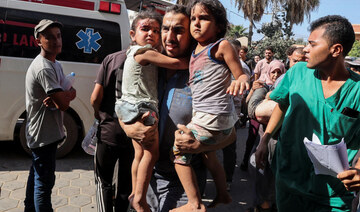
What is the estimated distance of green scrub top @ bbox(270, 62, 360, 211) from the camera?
5.61 ft

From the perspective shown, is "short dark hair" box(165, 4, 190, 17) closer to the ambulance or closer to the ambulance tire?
the ambulance

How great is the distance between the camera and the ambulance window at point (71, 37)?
13.9 feet

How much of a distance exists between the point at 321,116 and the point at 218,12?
802mm

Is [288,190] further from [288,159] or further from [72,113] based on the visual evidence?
[72,113]

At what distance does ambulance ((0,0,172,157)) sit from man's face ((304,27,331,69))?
339 centimetres

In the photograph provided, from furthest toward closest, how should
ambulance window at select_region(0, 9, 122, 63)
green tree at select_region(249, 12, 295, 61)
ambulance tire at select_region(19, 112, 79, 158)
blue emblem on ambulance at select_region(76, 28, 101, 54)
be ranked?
green tree at select_region(249, 12, 295, 61) < ambulance tire at select_region(19, 112, 79, 158) < blue emblem on ambulance at select_region(76, 28, 101, 54) < ambulance window at select_region(0, 9, 122, 63)

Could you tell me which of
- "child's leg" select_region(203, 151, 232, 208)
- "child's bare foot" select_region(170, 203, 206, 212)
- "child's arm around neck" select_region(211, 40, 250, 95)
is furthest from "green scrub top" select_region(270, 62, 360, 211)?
"child's bare foot" select_region(170, 203, 206, 212)

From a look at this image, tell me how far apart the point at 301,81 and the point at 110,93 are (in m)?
1.65

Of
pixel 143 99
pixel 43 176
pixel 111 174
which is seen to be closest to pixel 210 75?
pixel 143 99

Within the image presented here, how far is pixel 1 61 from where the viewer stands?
423cm

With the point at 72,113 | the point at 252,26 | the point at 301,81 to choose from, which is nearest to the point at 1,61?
the point at 72,113

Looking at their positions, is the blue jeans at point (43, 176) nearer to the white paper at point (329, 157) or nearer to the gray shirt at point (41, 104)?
the gray shirt at point (41, 104)

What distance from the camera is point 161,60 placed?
1788mm

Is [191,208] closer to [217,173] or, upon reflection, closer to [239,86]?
[217,173]
